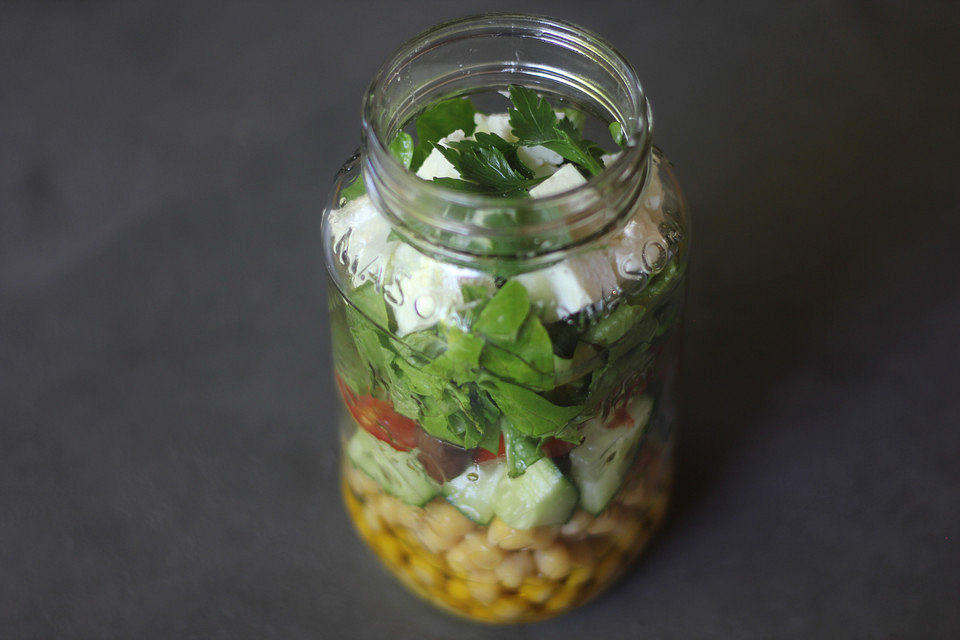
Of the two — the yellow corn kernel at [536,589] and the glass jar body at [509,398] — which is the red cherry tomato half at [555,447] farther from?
the yellow corn kernel at [536,589]

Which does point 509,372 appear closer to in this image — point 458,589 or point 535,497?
point 535,497

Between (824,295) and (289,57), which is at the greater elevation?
(289,57)

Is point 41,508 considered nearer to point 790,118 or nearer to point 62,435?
point 62,435

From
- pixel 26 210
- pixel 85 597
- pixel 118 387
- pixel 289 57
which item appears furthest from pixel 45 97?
pixel 85 597

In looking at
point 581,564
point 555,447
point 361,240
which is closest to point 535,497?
point 555,447

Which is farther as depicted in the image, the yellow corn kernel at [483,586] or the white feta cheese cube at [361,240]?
the yellow corn kernel at [483,586]

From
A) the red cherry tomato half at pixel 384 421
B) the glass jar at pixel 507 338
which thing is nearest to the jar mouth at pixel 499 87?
the glass jar at pixel 507 338

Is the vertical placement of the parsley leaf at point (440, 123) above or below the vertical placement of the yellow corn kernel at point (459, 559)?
above
